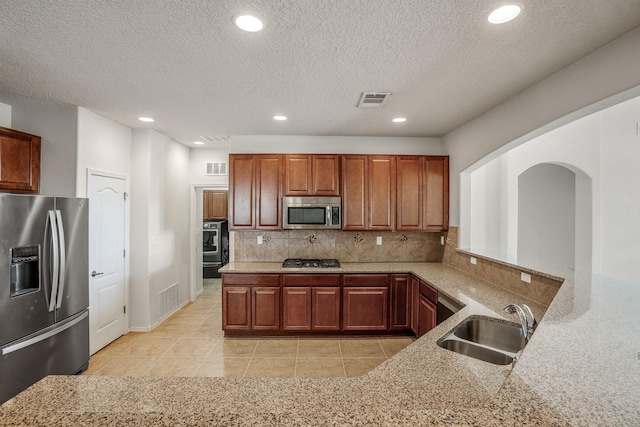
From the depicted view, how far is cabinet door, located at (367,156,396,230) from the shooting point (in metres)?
4.07

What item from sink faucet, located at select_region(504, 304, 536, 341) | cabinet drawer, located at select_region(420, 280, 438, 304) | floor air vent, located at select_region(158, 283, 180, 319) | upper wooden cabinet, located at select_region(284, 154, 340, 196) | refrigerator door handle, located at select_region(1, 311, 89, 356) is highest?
upper wooden cabinet, located at select_region(284, 154, 340, 196)

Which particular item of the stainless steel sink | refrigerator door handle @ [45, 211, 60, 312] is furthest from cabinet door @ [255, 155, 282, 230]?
the stainless steel sink

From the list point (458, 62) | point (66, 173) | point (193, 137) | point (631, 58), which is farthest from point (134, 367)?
point (631, 58)

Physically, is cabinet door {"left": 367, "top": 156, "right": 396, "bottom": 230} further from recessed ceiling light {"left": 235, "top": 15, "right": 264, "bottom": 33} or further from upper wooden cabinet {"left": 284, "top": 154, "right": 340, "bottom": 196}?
recessed ceiling light {"left": 235, "top": 15, "right": 264, "bottom": 33}

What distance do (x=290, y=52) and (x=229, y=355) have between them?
310 centimetres

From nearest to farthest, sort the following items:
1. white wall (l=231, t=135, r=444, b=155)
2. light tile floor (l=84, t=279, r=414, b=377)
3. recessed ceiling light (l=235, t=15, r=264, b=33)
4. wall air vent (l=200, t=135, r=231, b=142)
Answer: recessed ceiling light (l=235, t=15, r=264, b=33), light tile floor (l=84, t=279, r=414, b=377), white wall (l=231, t=135, r=444, b=155), wall air vent (l=200, t=135, r=231, b=142)

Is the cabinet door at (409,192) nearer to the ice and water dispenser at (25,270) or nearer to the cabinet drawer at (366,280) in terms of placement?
the cabinet drawer at (366,280)

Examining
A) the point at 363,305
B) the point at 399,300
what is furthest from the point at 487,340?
the point at 363,305

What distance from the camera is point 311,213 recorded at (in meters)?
3.98

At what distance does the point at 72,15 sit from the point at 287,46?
3.98 feet

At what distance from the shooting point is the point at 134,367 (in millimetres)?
3092

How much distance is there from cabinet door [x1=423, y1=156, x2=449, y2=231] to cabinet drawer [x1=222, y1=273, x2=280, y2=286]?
2171 mm

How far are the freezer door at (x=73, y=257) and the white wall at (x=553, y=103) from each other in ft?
13.7

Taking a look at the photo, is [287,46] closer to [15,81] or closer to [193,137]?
[15,81]
